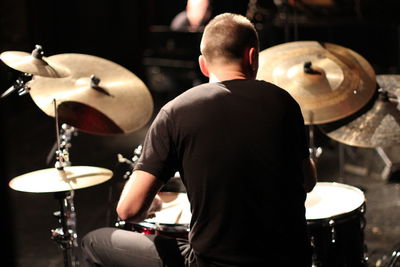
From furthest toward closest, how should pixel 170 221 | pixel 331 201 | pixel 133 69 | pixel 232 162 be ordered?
pixel 133 69 → pixel 331 201 → pixel 170 221 → pixel 232 162

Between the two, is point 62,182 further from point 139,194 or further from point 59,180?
point 139,194

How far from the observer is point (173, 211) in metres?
2.81

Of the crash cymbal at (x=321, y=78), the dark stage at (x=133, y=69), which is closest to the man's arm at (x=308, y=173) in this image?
the dark stage at (x=133, y=69)

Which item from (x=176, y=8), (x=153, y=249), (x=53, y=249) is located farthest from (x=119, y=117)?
(x=176, y=8)

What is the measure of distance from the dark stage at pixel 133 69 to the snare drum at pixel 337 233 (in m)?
0.28

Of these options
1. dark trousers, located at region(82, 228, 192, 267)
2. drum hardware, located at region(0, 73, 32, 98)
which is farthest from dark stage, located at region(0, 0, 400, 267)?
dark trousers, located at region(82, 228, 192, 267)

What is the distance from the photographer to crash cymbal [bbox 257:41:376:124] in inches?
124

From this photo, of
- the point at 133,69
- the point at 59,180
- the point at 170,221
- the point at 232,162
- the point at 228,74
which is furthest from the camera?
the point at 133,69

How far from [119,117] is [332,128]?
3.78 ft

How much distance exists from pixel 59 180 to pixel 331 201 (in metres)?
1.30

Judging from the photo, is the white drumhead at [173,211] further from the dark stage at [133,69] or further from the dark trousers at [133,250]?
the dark stage at [133,69]

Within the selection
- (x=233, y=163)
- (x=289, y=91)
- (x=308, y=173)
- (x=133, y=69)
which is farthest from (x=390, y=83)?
(x=133, y=69)

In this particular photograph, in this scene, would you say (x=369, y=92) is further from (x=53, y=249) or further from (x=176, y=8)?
(x=176, y=8)

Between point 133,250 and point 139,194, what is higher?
point 139,194
